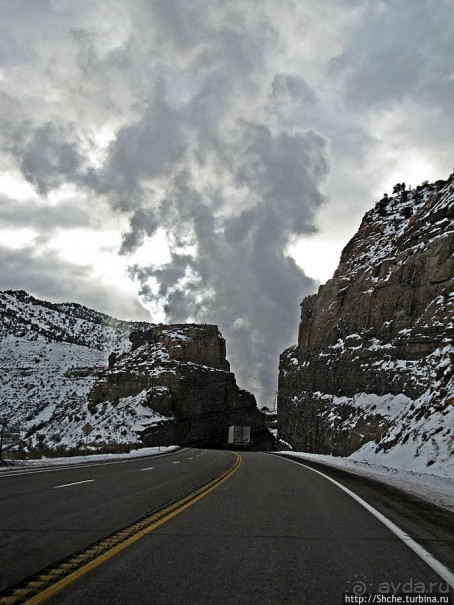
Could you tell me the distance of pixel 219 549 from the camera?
6.06 meters

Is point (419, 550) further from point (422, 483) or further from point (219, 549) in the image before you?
point (422, 483)

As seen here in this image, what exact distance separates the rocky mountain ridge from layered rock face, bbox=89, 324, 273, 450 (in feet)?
0.78

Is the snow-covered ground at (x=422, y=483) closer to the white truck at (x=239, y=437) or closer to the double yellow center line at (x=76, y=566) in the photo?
the double yellow center line at (x=76, y=566)

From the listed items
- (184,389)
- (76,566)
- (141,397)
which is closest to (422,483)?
(76,566)

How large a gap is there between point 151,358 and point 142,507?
122250 millimetres

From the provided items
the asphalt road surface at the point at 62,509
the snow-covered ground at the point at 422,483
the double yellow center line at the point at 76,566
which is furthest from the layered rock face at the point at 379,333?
the double yellow center line at the point at 76,566

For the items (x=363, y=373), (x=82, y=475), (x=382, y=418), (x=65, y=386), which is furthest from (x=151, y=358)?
(x=82, y=475)

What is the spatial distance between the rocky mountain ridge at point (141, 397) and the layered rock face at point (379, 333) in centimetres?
2741

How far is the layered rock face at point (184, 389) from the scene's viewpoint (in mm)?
108562

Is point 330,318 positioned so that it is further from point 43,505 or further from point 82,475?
point 43,505

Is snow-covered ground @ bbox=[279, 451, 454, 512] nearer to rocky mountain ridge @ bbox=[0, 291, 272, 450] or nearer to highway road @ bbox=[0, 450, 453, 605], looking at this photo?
highway road @ bbox=[0, 450, 453, 605]

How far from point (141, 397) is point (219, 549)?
105571 millimetres

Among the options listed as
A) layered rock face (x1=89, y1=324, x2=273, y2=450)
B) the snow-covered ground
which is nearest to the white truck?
layered rock face (x1=89, y1=324, x2=273, y2=450)

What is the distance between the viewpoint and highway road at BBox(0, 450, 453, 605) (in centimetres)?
457
